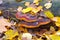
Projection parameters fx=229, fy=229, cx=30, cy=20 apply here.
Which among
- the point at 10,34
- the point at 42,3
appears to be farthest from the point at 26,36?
the point at 42,3

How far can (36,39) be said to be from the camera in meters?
2.48

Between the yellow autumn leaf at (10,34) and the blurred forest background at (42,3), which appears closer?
the yellow autumn leaf at (10,34)

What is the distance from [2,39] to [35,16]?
454 mm

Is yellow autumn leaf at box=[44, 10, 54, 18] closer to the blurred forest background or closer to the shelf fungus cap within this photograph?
the blurred forest background

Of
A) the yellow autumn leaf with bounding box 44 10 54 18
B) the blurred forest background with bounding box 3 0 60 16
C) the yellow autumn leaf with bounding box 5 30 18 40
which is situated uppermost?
the blurred forest background with bounding box 3 0 60 16

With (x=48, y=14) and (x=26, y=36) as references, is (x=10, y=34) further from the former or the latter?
(x=48, y=14)

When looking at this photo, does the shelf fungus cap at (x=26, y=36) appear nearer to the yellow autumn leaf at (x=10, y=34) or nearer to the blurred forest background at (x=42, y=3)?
the yellow autumn leaf at (x=10, y=34)

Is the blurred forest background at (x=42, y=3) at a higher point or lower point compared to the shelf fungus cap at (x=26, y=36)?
higher

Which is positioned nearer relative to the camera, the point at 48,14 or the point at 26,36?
the point at 26,36

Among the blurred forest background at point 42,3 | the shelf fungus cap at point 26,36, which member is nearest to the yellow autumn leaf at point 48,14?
the blurred forest background at point 42,3

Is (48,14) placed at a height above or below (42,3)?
below

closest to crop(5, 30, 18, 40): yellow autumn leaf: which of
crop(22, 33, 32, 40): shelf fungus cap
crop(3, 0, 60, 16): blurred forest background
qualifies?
crop(22, 33, 32, 40): shelf fungus cap

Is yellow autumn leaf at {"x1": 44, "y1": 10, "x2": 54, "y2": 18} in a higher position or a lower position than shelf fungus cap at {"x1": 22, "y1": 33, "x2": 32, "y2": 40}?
higher

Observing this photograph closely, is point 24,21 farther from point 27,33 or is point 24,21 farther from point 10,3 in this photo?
point 10,3
